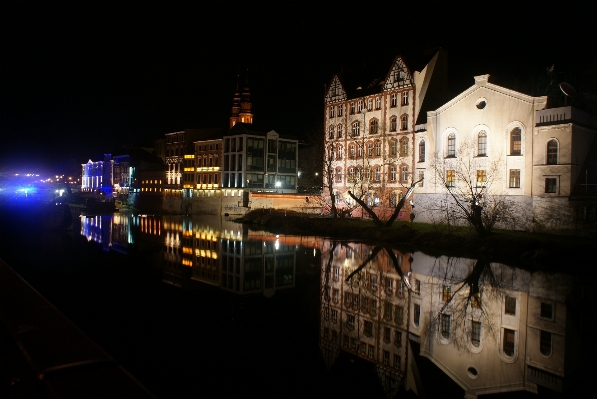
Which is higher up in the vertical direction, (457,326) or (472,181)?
(472,181)

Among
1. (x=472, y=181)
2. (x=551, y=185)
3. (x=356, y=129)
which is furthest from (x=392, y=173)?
(x=551, y=185)

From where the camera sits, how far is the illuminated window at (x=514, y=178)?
3096cm

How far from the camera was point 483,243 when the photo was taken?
80.1ft

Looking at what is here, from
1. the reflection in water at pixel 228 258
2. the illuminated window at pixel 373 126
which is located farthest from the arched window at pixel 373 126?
the reflection in water at pixel 228 258

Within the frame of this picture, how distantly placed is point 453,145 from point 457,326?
26.5 m

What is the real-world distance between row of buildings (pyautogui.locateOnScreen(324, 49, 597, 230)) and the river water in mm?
11273

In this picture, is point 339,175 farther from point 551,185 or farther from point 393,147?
point 551,185

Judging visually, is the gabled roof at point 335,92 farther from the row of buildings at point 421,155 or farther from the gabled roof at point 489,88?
the gabled roof at point 489,88

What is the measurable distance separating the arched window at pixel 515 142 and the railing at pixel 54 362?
3140 cm

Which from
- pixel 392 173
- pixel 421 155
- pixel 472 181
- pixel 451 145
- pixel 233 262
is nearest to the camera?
pixel 233 262

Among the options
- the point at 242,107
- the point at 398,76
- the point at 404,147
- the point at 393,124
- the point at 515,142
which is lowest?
the point at 515,142

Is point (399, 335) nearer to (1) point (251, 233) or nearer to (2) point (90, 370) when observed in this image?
(2) point (90, 370)

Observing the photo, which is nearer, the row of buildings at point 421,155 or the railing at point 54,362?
the railing at point 54,362

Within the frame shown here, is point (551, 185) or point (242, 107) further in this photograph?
point (242, 107)
